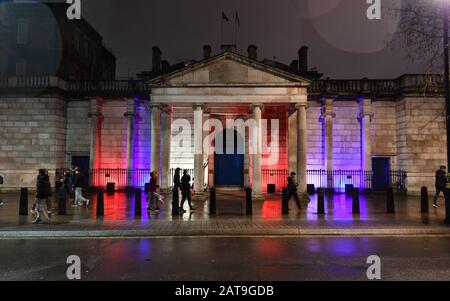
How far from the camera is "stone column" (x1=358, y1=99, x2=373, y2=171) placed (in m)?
24.7

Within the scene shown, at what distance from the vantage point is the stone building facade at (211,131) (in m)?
23.6

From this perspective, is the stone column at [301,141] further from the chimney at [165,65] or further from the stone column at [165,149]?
the chimney at [165,65]

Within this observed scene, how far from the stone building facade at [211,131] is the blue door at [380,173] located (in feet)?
0.25

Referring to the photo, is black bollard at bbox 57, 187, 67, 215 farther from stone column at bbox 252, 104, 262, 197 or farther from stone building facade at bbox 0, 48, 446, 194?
stone column at bbox 252, 104, 262, 197

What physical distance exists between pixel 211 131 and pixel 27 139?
41.1ft

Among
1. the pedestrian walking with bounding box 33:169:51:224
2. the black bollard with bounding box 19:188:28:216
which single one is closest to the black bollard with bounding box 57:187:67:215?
the black bollard with bounding box 19:188:28:216

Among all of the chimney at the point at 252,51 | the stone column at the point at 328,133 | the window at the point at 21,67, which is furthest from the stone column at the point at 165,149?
the window at the point at 21,67

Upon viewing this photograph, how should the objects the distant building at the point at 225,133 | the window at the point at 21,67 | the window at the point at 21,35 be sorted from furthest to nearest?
the window at the point at 21,67 < the window at the point at 21,35 < the distant building at the point at 225,133

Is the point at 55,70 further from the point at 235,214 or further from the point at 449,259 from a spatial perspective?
the point at 449,259

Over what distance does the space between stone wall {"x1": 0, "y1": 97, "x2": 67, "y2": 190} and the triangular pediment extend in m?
9.14

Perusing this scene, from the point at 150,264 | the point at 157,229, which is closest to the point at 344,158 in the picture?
the point at 157,229

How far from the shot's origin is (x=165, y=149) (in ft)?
71.3

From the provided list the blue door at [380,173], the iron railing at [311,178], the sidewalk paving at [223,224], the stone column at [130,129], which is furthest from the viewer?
the stone column at [130,129]

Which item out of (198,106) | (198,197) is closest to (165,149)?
(198,106)
